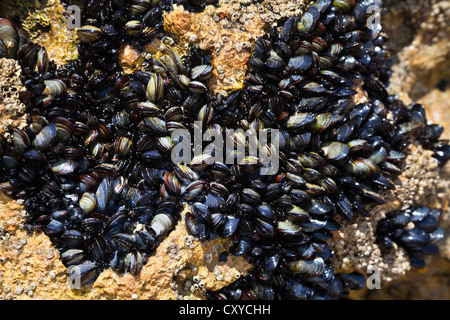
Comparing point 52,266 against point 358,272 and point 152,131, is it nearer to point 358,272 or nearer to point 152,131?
point 152,131

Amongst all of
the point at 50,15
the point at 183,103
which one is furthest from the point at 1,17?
the point at 183,103

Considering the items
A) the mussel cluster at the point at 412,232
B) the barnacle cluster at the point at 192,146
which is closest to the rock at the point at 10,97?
the barnacle cluster at the point at 192,146

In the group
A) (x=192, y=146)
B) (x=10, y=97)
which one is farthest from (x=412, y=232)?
(x=10, y=97)

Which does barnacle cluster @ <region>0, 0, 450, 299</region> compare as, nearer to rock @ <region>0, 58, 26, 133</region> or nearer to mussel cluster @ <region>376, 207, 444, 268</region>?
rock @ <region>0, 58, 26, 133</region>

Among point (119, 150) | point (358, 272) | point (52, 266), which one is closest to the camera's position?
point (52, 266)

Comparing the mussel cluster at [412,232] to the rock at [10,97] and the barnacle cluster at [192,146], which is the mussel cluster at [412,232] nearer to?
the barnacle cluster at [192,146]
